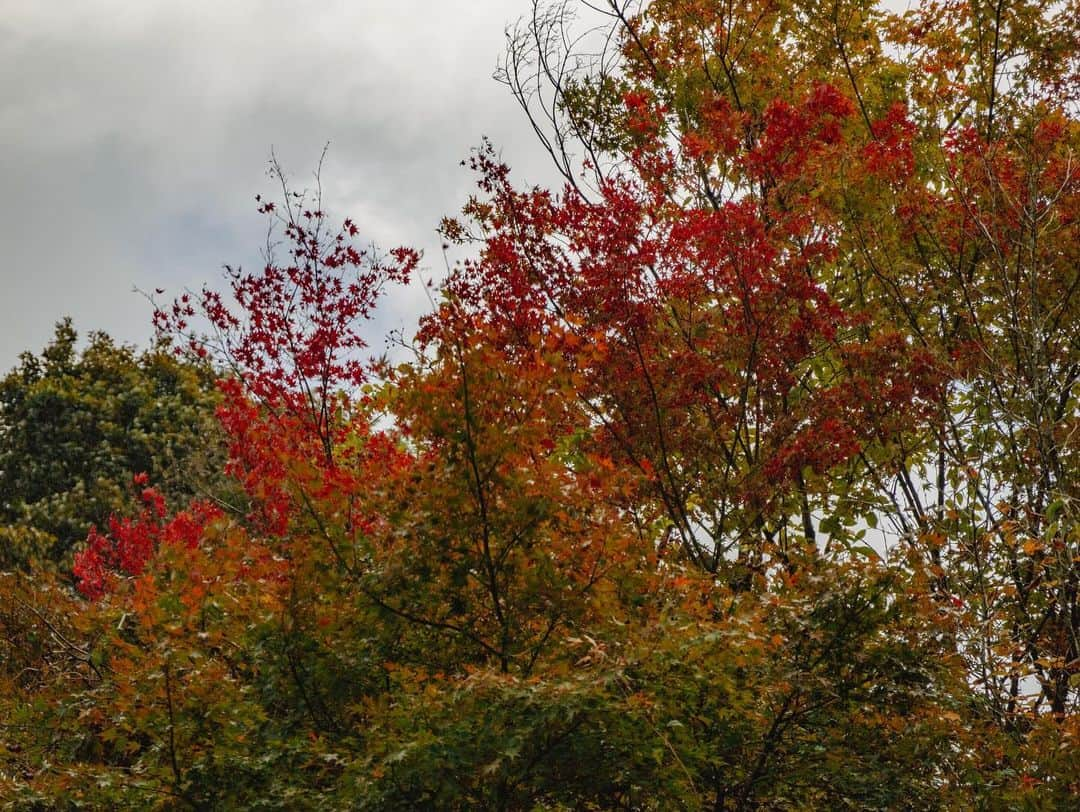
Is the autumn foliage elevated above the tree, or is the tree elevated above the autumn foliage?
the tree

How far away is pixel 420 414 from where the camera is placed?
554 centimetres

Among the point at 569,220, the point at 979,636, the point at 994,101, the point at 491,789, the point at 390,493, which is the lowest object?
the point at 491,789

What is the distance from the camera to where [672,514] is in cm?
876

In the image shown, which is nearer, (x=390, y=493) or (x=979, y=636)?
(x=390, y=493)

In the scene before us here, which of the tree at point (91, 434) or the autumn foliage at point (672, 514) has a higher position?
the tree at point (91, 434)

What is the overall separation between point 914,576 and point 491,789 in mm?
2774

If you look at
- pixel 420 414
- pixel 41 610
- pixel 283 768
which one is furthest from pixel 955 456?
pixel 41 610

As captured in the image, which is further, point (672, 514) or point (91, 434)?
point (91, 434)

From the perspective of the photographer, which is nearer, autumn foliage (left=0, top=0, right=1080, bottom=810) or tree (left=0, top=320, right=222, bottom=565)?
autumn foliage (left=0, top=0, right=1080, bottom=810)

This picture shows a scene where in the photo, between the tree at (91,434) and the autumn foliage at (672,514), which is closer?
the autumn foliage at (672,514)

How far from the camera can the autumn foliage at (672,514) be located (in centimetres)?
548

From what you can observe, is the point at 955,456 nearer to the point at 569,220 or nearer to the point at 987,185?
the point at 987,185

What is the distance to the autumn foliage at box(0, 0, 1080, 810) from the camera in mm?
5484

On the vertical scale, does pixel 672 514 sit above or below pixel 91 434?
below
